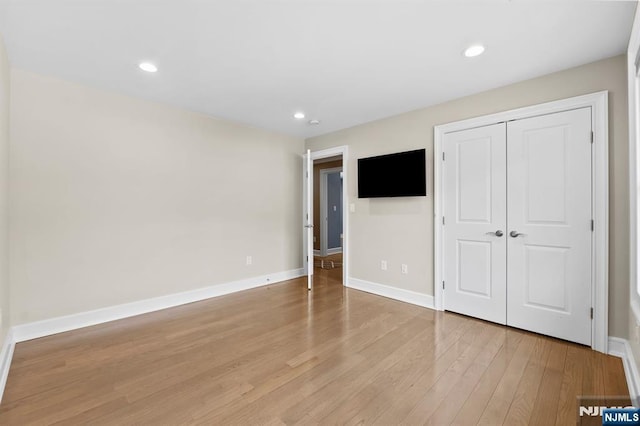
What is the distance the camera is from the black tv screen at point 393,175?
348cm

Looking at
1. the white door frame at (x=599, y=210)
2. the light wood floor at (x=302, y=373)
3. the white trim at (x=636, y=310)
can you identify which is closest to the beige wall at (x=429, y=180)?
the white door frame at (x=599, y=210)

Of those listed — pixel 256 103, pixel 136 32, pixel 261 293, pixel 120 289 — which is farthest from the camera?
pixel 261 293

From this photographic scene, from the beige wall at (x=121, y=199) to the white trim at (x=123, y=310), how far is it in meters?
0.07

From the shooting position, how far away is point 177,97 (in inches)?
125

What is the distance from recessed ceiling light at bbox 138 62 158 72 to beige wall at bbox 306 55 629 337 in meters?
2.68

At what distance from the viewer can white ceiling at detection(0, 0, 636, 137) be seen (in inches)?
69.8

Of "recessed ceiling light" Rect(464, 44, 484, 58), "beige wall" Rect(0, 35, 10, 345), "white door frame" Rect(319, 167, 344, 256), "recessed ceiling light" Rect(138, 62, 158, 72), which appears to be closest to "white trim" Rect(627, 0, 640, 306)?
"recessed ceiling light" Rect(464, 44, 484, 58)

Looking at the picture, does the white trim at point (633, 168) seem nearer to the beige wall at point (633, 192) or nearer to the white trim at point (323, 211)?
the beige wall at point (633, 192)

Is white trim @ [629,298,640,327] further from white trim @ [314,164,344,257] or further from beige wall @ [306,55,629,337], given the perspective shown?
white trim @ [314,164,344,257]

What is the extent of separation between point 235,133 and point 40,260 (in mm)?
2618

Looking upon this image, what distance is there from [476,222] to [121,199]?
3.97 metres

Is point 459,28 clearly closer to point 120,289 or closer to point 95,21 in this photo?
point 95,21

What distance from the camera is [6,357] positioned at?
211 centimetres

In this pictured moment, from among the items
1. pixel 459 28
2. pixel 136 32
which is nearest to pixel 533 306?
pixel 459 28
